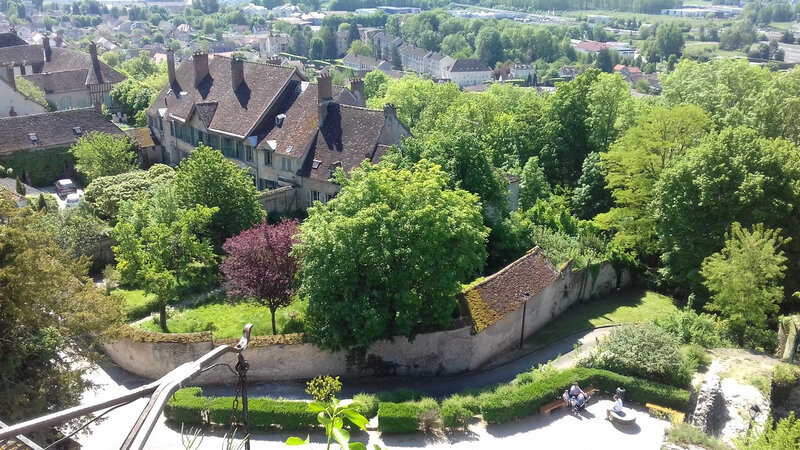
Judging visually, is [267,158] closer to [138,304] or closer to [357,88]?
[357,88]

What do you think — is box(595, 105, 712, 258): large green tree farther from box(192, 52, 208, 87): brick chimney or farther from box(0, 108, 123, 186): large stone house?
box(0, 108, 123, 186): large stone house

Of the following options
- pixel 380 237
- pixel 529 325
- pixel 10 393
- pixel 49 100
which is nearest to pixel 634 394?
pixel 529 325

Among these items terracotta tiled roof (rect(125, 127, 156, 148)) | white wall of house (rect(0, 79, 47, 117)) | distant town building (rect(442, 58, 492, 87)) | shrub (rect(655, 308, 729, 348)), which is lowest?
distant town building (rect(442, 58, 492, 87))

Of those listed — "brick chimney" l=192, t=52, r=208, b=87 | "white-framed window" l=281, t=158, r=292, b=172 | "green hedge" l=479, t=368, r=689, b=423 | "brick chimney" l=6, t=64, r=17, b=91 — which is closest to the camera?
"green hedge" l=479, t=368, r=689, b=423

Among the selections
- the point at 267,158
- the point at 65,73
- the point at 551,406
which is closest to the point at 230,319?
the point at 551,406

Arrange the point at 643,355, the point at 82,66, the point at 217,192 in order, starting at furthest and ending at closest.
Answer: the point at 82,66, the point at 217,192, the point at 643,355

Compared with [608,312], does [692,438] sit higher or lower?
higher

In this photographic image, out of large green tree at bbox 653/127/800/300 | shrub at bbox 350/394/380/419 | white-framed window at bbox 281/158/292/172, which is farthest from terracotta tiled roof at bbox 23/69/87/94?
large green tree at bbox 653/127/800/300
